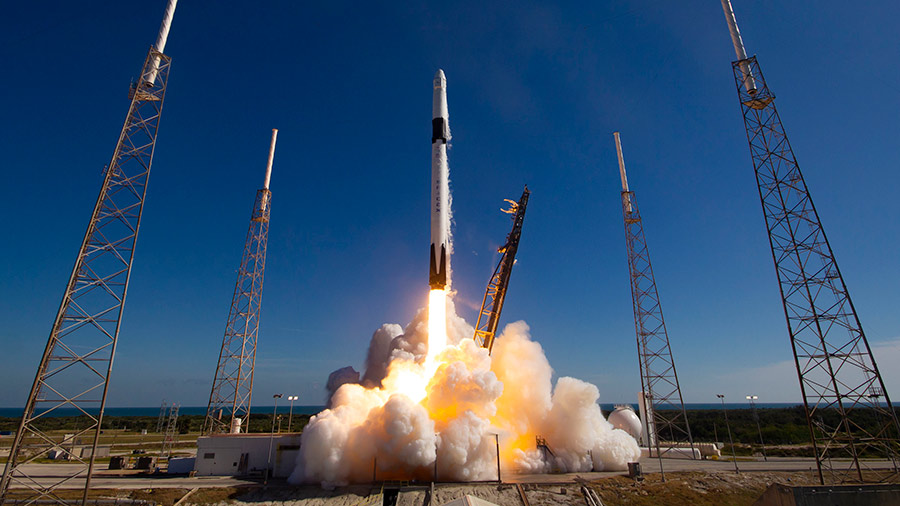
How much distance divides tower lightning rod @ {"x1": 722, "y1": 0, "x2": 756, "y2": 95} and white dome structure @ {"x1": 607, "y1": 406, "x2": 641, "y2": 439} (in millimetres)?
29473

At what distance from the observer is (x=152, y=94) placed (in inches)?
989

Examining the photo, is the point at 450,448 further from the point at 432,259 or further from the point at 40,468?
the point at 40,468

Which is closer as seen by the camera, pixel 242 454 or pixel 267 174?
pixel 242 454

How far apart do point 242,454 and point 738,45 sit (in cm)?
3988

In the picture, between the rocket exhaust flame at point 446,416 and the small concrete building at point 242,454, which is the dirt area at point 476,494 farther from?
the small concrete building at point 242,454

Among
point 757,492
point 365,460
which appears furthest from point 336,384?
point 757,492

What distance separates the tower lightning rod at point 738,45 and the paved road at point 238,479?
23.7m

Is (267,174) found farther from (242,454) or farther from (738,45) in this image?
(738,45)

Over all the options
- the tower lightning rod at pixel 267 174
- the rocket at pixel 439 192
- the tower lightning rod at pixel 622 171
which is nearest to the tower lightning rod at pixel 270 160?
the tower lightning rod at pixel 267 174

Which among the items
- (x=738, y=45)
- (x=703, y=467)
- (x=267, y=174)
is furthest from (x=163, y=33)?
(x=703, y=467)

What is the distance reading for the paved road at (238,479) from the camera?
27.6m

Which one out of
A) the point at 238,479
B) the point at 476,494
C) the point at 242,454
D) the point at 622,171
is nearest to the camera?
the point at 476,494

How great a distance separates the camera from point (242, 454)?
31297mm

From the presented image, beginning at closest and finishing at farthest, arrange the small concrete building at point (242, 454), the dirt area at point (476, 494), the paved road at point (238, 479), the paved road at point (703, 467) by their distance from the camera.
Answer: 1. the dirt area at point (476, 494)
2. the paved road at point (238, 479)
3. the paved road at point (703, 467)
4. the small concrete building at point (242, 454)
